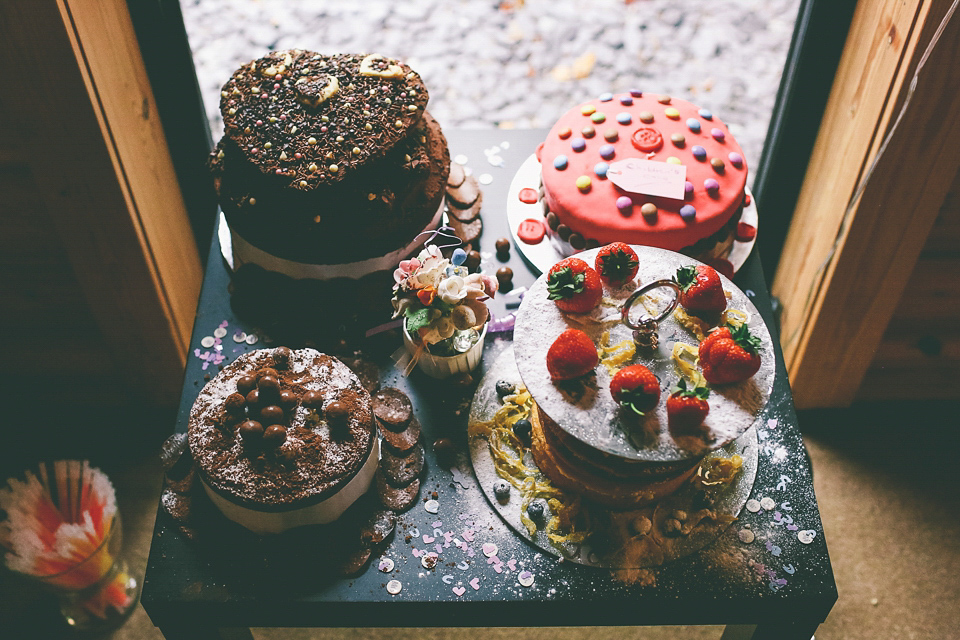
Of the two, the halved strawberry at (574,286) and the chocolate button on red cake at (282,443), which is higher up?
the halved strawberry at (574,286)

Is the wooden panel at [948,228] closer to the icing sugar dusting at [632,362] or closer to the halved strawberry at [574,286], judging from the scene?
the icing sugar dusting at [632,362]

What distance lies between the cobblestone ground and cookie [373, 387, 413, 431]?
5.11 feet

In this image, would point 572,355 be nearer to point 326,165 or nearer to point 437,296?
point 437,296

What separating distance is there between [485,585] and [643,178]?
1.05 metres

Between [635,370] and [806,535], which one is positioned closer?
[635,370]

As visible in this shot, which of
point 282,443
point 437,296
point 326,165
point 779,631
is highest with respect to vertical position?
point 326,165

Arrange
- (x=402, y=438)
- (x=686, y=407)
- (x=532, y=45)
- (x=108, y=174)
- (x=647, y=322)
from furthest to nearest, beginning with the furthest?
1. (x=532, y=45)
2. (x=108, y=174)
3. (x=402, y=438)
4. (x=647, y=322)
5. (x=686, y=407)

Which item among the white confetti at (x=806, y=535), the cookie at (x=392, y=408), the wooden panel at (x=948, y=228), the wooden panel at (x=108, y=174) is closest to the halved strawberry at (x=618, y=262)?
the cookie at (x=392, y=408)

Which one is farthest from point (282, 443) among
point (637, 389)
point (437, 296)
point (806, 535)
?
point (806, 535)

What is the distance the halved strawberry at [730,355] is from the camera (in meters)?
1.55

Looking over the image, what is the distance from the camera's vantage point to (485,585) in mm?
1742

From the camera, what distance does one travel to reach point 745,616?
177 cm

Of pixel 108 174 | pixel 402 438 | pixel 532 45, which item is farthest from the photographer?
pixel 532 45

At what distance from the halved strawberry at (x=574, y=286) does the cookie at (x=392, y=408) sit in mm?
508
